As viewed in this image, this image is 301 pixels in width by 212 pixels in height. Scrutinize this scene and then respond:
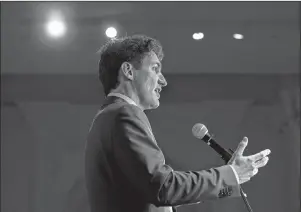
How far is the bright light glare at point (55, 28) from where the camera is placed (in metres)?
2.82

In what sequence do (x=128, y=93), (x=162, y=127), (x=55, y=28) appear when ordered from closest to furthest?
(x=128, y=93)
(x=162, y=127)
(x=55, y=28)

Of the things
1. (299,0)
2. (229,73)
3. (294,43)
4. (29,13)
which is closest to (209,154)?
(229,73)

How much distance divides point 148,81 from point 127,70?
0.06 m

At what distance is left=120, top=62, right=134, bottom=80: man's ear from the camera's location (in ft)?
4.01

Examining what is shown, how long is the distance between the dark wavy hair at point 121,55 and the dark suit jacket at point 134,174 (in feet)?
0.40

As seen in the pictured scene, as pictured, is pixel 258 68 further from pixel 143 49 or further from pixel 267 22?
pixel 143 49

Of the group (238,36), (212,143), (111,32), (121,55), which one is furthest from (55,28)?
(212,143)

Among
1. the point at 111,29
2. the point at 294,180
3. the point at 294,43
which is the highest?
the point at 111,29

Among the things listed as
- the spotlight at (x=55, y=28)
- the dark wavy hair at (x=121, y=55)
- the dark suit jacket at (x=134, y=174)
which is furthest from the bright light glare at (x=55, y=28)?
the dark suit jacket at (x=134, y=174)

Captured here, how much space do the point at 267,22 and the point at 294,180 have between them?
2.90ft

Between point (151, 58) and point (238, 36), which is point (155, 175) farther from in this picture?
point (238, 36)

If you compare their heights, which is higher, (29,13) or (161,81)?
(29,13)

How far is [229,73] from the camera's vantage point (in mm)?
2777

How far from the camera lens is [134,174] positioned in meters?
1.04
